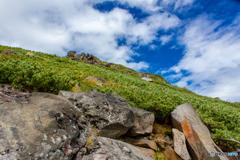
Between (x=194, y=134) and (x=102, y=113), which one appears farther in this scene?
(x=194, y=134)

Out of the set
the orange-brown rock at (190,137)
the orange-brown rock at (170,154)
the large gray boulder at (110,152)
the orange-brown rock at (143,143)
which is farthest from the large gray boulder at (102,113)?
the orange-brown rock at (190,137)

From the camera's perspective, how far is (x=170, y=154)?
695cm

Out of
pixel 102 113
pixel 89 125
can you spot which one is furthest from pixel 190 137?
pixel 89 125

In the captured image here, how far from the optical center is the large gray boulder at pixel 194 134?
20.5 feet

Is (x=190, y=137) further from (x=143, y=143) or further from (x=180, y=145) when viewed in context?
(x=143, y=143)

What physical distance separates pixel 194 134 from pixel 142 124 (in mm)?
2889

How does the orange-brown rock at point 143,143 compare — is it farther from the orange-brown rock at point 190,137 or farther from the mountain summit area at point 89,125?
the orange-brown rock at point 190,137

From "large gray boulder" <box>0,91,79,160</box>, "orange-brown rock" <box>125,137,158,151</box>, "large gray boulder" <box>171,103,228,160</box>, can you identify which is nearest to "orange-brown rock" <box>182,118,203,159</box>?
"large gray boulder" <box>171,103,228,160</box>

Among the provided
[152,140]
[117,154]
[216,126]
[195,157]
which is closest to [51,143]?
[117,154]

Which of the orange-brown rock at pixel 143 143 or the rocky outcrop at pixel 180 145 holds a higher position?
the rocky outcrop at pixel 180 145

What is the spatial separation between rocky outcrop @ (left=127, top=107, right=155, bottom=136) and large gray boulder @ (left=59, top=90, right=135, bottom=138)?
2.42ft

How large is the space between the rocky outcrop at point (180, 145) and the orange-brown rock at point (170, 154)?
380mm

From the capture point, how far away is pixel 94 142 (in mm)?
4379

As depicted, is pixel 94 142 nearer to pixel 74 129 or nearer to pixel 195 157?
pixel 74 129
